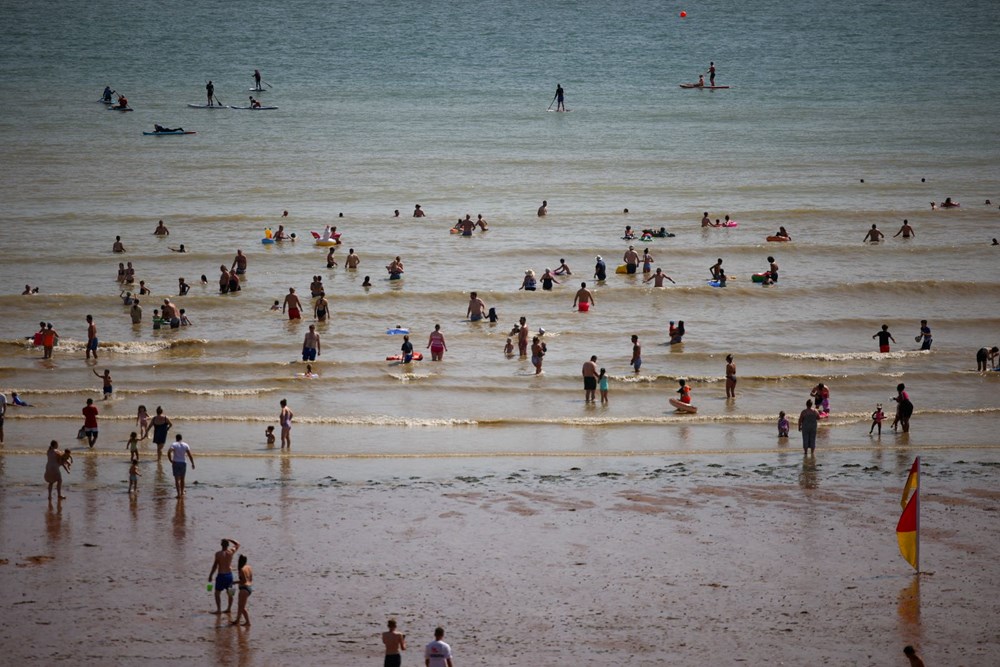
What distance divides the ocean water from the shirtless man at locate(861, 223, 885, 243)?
110cm

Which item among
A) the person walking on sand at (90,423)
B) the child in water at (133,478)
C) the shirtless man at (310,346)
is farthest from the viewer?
the shirtless man at (310,346)

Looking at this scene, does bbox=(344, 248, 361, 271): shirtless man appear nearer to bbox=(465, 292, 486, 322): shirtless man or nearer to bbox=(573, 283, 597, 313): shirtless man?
bbox=(465, 292, 486, 322): shirtless man

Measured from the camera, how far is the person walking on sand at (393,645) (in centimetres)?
1234

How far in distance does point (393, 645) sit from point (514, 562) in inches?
138

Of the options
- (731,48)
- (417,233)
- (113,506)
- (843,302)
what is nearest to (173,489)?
(113,506)

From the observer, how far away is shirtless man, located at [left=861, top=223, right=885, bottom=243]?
132ft

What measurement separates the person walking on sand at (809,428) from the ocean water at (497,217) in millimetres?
1110

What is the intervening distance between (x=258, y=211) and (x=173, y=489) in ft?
89.8

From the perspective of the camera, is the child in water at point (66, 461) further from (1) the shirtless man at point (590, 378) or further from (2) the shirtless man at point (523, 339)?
(2) the shirtless man at point (523, 339)

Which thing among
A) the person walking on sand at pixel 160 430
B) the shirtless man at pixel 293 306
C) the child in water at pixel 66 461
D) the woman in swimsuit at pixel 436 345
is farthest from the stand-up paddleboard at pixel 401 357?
the child in water at pixel 66 461

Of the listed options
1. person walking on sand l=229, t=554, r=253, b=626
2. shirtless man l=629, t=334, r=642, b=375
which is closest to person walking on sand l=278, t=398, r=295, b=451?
person walking on sand l=229, t=554, r=253, b=626

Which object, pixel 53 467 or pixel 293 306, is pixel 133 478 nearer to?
pixel 53 467

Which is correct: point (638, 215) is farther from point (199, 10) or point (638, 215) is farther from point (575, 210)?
point (199, 10)

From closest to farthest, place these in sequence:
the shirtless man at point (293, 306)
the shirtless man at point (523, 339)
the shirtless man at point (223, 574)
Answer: the shirtless man at point (223, 574), the shirtless man at point (523, 339), the shirtless man at point (293, 306)
